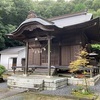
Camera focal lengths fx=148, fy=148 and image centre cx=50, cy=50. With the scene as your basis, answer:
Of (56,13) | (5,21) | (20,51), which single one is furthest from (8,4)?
(56,13)

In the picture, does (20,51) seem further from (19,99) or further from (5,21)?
(19,99)

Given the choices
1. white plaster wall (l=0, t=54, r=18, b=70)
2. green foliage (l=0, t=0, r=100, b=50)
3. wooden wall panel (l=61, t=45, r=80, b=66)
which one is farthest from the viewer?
green foliage (l=0, t=0, r=100, b=50)

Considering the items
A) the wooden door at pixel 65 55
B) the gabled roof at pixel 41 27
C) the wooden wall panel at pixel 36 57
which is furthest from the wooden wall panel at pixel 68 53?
the wooden wall panel at pixel 36 57

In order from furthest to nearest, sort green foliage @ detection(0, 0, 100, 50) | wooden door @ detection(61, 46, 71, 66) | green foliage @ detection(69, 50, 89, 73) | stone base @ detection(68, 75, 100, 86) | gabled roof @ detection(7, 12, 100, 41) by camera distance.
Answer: green foliage @ detection(0, 0, 100, 50)
wooden door @ detection(61, 46, 71, 66)
gabled roof @ detection(7, 12, 100, 41)
stone base @ detection(68, 75, 100, 86)
green foliage @ detection(69, 50, 89, 73)

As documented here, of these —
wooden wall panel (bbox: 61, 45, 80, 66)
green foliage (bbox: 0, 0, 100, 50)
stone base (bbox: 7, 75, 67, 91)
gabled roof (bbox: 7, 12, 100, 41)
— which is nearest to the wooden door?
wooden wall panel (bbox: 61, 45, 80, 66)

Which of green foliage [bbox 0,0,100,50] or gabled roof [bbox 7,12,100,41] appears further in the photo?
green foliage [bbox 0,0,100,50]

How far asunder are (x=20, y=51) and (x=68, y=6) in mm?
22959

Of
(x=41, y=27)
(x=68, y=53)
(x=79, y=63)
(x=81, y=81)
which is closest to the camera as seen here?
(x=79, y=63)

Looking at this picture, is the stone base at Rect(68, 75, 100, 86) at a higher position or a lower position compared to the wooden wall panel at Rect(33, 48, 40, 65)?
lower

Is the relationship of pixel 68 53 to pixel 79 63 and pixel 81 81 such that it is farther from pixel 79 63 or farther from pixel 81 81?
pixel 79 63

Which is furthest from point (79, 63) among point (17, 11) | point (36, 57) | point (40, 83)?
point (17, 11)

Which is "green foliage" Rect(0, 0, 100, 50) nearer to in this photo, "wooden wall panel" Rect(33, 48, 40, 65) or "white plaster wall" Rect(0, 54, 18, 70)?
"white plaster wall" Rect(0, 54, 18, 70)

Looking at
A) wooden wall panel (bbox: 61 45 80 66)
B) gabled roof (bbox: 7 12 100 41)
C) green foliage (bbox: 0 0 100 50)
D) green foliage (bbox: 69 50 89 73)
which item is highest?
green foliage (bbox: 0 0 100 50)

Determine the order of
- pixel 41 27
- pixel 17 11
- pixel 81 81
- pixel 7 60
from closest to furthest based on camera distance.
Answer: pixel 81 81, pixel 41 27, pixel 7 60, pixel 17 11
